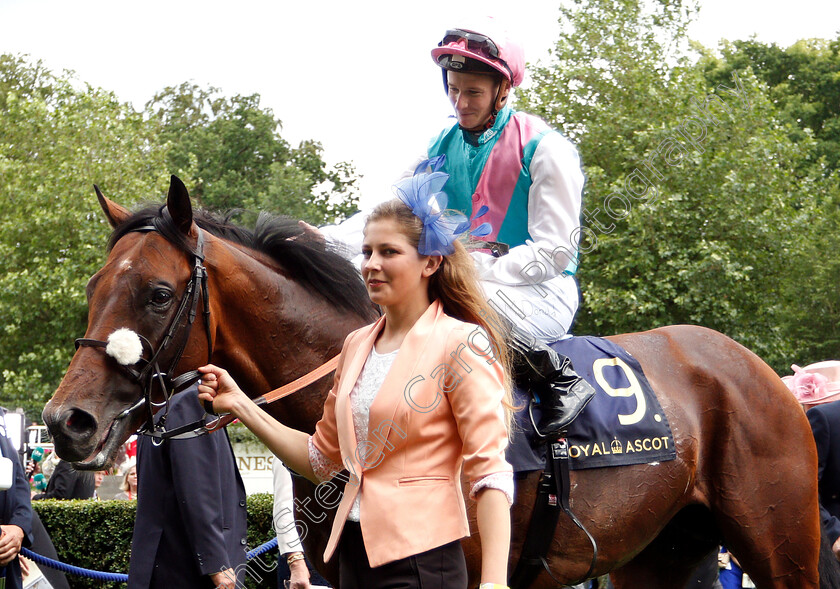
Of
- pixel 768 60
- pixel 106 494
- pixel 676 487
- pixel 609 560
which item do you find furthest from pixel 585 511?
pixel 768 60

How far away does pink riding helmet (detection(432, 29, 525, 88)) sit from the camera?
3.22 meters

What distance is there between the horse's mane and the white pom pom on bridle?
68cm

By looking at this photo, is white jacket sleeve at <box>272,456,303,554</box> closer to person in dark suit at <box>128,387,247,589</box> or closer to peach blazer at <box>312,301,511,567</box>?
person in dark suit at <box>128,387,247,589</box>

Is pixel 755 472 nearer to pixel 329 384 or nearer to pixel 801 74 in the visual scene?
pixel 329 384

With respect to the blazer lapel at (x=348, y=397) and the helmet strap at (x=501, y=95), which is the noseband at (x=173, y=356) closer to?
the blazer lapel at (x=348, y=397)

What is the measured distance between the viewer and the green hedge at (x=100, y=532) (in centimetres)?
729

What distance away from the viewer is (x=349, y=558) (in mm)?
2178

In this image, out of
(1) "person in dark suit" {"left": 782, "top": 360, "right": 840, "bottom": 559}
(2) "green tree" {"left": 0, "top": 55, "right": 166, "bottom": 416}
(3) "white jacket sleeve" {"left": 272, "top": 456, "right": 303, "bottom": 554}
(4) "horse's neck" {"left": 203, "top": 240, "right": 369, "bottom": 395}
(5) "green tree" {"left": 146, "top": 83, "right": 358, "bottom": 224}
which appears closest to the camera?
(4) "horse's neck" {"left": 203, "top": 240, "right": 369, "bottom": 395}

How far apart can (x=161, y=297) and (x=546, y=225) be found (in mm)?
1485

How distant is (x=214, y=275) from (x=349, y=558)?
128cm

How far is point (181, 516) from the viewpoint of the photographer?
160 inches

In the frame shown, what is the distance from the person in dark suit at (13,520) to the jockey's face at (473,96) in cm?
337

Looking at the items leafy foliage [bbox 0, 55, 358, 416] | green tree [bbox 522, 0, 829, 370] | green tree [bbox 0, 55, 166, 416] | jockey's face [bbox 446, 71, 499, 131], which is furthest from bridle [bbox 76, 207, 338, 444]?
green tree [bbox 0, 55, 166, 416]

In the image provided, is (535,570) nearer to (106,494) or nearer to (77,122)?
(106,494)
